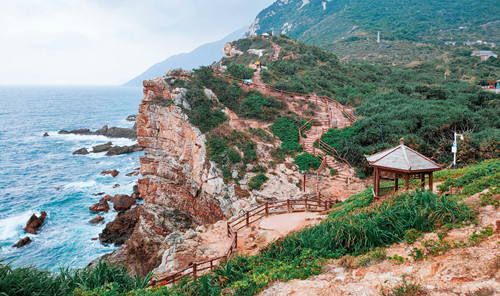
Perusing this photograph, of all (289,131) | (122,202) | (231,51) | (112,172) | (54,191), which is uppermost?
(231,51)

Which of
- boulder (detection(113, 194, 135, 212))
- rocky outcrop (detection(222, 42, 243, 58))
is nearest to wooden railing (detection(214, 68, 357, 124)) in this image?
boulder (detection(113, 194, 135, 212))

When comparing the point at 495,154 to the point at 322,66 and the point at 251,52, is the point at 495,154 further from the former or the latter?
the point at 251,52

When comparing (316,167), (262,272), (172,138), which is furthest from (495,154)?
(172,138)

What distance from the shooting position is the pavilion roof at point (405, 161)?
8.74 metres

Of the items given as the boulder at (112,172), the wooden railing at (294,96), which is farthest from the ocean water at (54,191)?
the wooden railing at (294,96)

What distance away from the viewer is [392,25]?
85500 millimetres

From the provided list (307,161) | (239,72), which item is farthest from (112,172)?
(307,161)

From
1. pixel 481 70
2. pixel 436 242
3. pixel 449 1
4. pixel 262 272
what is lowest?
pixel 262 272

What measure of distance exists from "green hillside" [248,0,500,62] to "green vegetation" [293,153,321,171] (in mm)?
52222

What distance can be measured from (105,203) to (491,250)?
30.6 m

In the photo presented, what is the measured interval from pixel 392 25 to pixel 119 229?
9482cm

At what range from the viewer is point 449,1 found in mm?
96000

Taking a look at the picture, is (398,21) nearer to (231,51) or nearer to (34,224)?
(231,51)

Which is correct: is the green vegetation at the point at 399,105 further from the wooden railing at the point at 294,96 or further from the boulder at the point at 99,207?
the boulder at the point at 99,207
